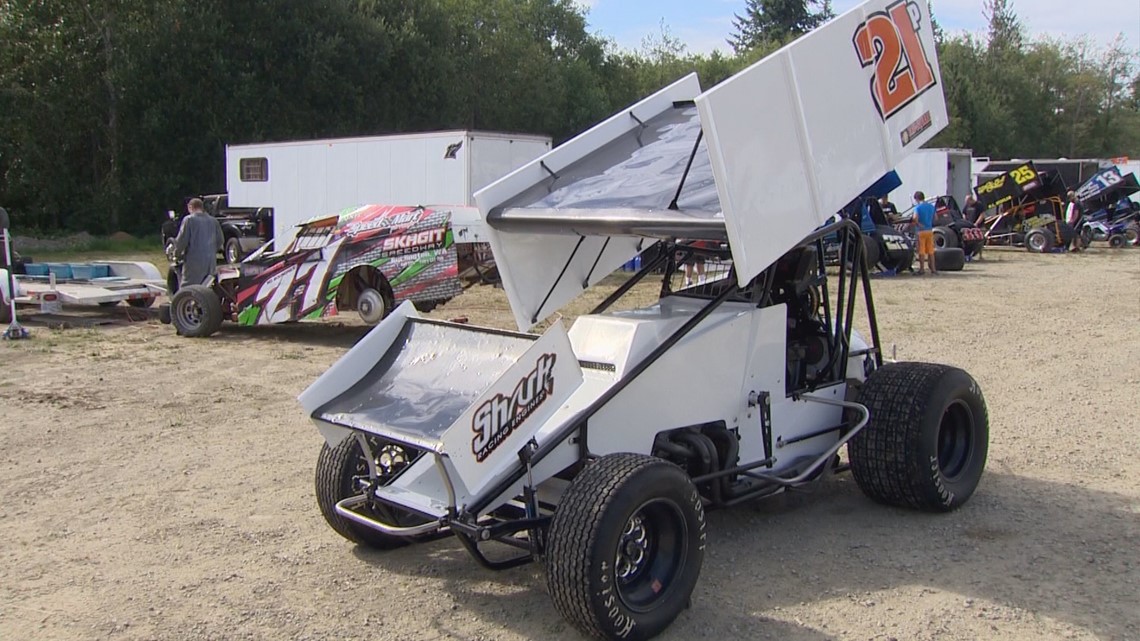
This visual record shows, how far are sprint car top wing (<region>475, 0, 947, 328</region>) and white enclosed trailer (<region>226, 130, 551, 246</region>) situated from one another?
12.1 metres

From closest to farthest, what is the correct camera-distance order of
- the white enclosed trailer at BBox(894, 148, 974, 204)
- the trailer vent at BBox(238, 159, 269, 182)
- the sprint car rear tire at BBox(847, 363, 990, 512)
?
the sprint car rear tire at BBox(847, 363, 990, 512) → the trailer vent at BBox(238, 159, 269, 182) → the white enclosed trailer at BBox(894, 148, 974, 204)

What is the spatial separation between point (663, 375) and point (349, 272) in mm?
7460

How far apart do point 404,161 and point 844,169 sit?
1499 cm

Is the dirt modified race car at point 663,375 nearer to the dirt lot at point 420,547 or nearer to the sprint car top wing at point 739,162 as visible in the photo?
the sprint car top wing at point 739,162

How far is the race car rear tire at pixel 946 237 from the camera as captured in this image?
72.3 ft

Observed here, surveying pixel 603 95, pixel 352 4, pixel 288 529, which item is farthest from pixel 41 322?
pixel 603 95

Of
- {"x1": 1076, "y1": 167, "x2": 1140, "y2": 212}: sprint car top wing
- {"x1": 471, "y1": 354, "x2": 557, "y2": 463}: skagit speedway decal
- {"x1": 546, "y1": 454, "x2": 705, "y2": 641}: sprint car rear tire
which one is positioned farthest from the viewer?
{"x1": 1076, "y1": 167, "x2": 1140, "y2": 212}: sprint car top wing

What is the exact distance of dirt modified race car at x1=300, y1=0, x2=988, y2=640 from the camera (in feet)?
13.4

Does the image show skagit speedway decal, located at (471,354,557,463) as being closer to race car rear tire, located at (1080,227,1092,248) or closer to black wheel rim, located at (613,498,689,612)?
black wheel rim, located at (613,498,689,612)

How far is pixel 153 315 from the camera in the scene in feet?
46.8

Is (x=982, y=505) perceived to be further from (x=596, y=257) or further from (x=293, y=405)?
A: (x=293, y=405)

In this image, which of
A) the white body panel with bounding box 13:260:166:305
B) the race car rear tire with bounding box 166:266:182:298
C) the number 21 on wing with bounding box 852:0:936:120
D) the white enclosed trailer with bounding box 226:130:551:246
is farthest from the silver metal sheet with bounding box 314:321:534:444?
the white enclosed trailer with bounding box 226:130:551:246

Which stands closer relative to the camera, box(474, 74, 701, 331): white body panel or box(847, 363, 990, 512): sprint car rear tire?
box(474, 74, 701, 331): white body panel

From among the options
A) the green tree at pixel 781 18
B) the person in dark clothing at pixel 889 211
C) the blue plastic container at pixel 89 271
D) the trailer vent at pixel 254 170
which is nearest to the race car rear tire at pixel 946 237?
the person in dark clothing at pixel 889 211
